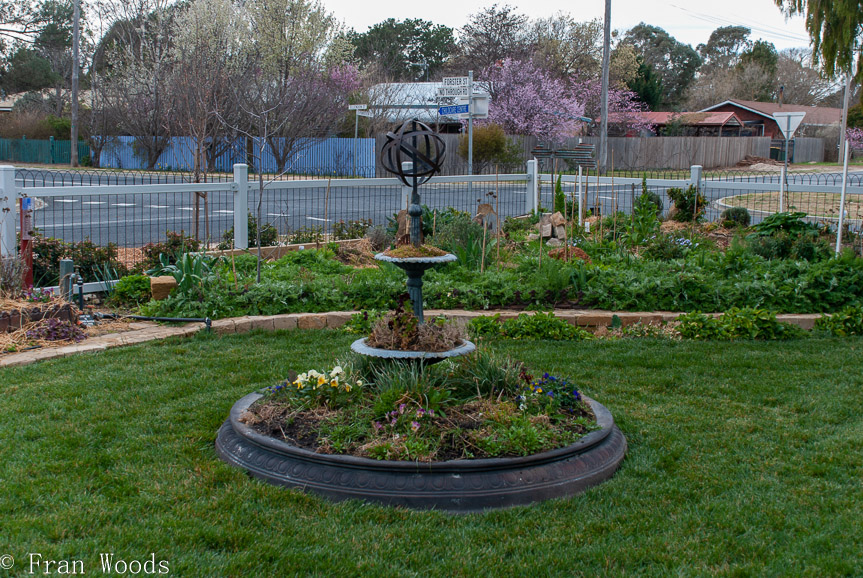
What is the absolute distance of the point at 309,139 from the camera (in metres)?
28.8

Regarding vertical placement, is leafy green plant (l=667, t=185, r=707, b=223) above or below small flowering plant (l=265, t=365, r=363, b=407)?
above


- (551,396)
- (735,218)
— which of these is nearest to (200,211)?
(735,218)

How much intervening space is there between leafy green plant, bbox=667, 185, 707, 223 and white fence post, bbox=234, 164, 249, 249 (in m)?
7.24

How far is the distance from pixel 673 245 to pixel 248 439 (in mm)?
6832

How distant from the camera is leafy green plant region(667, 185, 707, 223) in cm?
1269

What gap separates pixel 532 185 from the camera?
13664mm

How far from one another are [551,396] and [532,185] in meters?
9.89

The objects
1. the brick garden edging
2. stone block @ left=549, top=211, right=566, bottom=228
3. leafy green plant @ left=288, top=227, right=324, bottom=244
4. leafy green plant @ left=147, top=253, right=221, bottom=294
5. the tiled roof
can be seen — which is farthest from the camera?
the tiled roof

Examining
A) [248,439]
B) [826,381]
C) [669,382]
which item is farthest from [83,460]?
[826,381]

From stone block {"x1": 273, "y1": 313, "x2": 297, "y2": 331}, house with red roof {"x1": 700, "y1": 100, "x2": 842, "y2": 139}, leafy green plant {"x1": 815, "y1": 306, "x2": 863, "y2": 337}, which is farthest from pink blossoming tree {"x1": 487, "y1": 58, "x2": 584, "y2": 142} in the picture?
stone block {"x1": 273, "y1": 313, "x2": 297, "y2": 331}

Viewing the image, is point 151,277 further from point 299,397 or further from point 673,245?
point 673,245

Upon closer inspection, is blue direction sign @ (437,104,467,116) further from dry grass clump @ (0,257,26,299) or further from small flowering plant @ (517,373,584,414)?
small flowering plant @ (517,373,584,414)

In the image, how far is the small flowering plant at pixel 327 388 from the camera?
13.6 feet

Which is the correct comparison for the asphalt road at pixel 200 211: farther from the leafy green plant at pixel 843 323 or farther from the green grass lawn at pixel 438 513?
the leafy green plant at pixel 843 323
